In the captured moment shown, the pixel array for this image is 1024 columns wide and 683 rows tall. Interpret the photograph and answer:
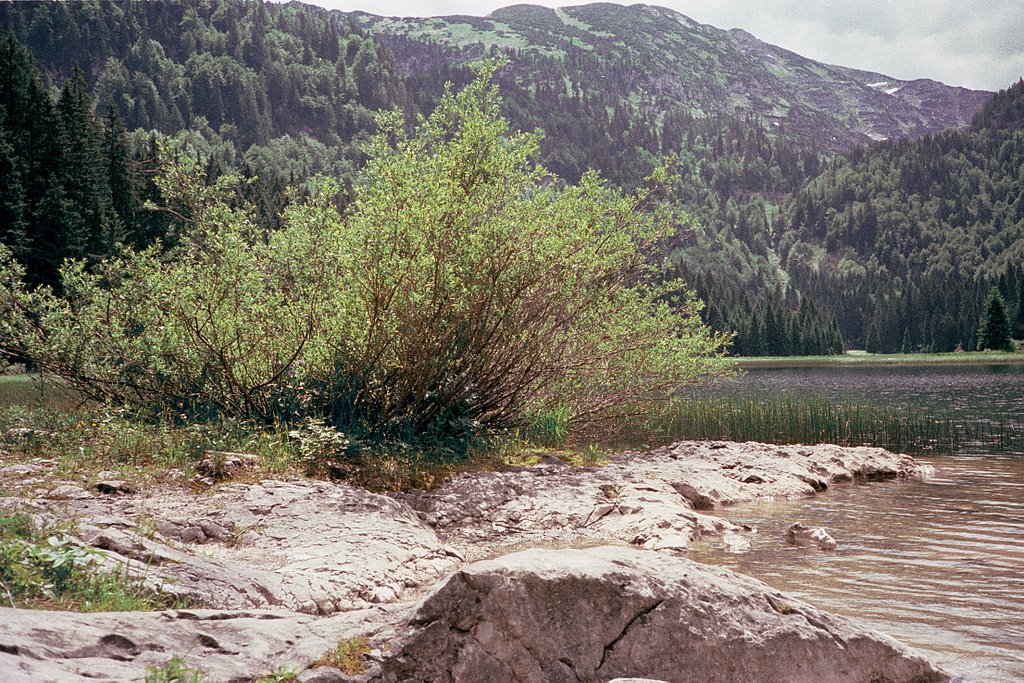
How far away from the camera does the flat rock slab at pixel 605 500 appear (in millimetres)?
13484

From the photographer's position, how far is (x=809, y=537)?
13.6 meters

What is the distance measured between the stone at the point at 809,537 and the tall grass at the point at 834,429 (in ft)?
41.1

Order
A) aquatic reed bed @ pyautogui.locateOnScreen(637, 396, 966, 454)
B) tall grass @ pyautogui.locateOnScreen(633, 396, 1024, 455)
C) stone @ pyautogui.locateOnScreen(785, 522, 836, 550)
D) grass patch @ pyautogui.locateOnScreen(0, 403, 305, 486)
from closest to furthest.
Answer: grass patch @ pyautogui.locateOnScreen(0, 403, 305, 486), stone @ pyautogui.locateOnScreen(785, 522, 836, 550), tall grass @ pyautogui.locateOnScreen(633, 396, 1024, 455), aquatic reed bed @ pyautogui.locateOnScreen(637, 396, 966, 454)

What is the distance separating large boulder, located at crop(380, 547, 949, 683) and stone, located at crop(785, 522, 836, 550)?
280 inches

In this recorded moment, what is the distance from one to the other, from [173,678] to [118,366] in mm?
13528

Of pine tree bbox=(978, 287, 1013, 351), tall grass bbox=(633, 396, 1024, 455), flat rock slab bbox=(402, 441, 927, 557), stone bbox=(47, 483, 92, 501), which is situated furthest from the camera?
pine tree bbox=(978, 287, 1013, 351)

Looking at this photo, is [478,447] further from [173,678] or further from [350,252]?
[173,678]

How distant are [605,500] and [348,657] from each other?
35.6ft

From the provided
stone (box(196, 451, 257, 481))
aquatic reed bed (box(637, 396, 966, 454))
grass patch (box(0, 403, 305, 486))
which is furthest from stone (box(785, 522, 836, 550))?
aquatic reed bed (box(637, 396, 966, 454))

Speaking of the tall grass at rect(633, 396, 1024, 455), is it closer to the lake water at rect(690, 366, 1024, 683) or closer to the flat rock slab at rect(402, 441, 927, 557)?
the lake water at rect(690, 366, 1024, 683)

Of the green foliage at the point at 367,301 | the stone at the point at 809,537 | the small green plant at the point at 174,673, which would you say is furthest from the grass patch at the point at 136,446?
the stone at the point at 809,537

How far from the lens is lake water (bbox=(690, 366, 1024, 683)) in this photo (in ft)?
27.7

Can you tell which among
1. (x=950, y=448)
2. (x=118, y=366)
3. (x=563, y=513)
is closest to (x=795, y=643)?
(x=563, y=513)

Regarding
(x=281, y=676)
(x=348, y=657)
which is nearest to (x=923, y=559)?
(x=348, y=657)
